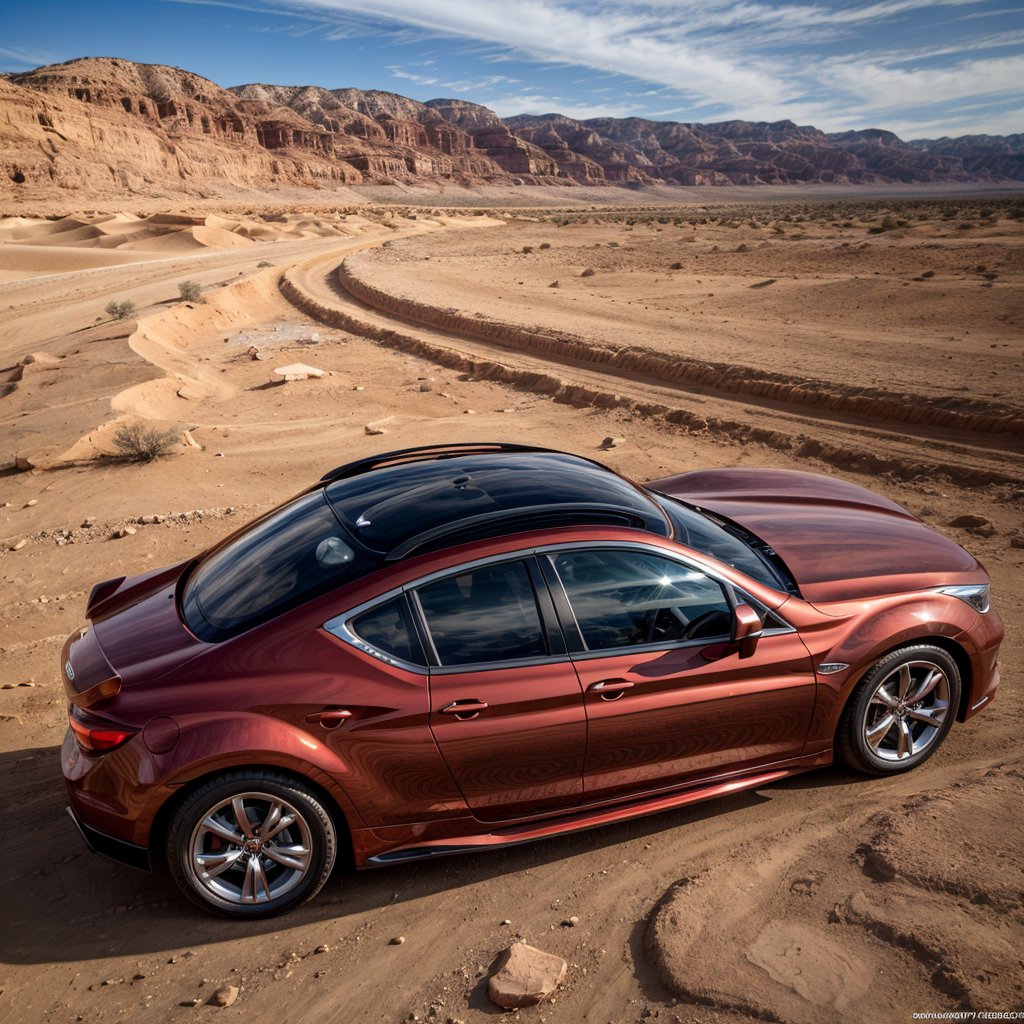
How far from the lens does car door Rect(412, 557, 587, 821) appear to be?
3318 millimetres

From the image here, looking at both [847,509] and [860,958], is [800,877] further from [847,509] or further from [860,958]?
[847,509]

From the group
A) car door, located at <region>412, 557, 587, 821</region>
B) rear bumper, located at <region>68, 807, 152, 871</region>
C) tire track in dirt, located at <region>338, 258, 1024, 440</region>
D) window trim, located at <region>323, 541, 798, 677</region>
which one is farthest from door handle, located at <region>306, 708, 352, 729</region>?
tire track in dirt, located at <region>338, 258, 1024, 440</region>

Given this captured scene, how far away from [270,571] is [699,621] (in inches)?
75.6

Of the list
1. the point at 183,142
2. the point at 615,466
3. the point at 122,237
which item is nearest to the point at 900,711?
the point at 615,466

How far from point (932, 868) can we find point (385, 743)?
90.0 inches

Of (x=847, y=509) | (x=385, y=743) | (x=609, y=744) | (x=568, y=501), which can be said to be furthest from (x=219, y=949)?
(x=847, y=509)

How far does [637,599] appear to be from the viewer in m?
3.58

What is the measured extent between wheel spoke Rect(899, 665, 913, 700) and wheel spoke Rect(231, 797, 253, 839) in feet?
10.1

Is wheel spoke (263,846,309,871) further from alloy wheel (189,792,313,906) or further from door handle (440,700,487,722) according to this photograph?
door handle (440,700,487,722)

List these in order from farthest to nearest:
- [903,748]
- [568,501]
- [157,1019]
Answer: [903,748] < [568,501] < [157,1019]

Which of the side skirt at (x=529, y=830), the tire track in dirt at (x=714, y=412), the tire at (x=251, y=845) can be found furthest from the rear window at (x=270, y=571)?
the tire track in dirt at (x=714, y=412)

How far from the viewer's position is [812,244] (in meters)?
31.2

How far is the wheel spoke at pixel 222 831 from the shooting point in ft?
10.6

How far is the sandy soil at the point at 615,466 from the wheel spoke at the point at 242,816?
1.46 ft
